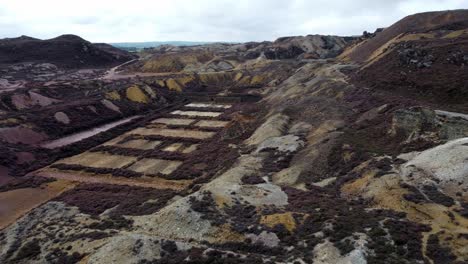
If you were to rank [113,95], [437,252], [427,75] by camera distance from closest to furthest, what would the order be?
[437,252]
[427,75]
[113,95]

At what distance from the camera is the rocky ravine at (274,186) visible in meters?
28.3

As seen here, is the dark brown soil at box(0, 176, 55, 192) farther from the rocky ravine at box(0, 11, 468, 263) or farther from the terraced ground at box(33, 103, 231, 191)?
the terraced ground at box(33, 103, 231, 191)

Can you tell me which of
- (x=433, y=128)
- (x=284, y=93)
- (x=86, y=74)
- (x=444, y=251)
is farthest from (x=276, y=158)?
(x=86, y=74)

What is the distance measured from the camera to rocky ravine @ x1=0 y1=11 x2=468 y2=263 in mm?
28297

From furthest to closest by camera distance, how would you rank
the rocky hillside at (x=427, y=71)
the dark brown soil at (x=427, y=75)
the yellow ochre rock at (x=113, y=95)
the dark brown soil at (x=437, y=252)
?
the yellow ochre rock at (x=113, y=95) < the rocky hillside at (x=427, y=71) < the dark brown soil at (x=427, y=75) < the dark brown soil at (x=437, y=252)

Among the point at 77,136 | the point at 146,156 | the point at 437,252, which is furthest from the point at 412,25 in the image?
the point at 437,252

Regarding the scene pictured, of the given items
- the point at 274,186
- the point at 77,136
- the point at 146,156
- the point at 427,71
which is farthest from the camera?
the point at 77,136

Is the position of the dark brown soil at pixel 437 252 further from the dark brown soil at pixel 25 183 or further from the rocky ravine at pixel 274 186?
the dark brown soil at pixel 25 183

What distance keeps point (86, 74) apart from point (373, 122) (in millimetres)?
147288

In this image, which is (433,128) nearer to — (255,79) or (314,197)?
(314,197)

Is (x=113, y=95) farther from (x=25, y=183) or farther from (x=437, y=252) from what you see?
(x=437, y=252)

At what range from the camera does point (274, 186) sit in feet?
138

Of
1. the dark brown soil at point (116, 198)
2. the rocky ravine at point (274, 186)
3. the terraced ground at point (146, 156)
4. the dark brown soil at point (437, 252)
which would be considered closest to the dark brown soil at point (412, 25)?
the rocky ravine at point (274, 186)

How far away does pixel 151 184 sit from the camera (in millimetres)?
54469
